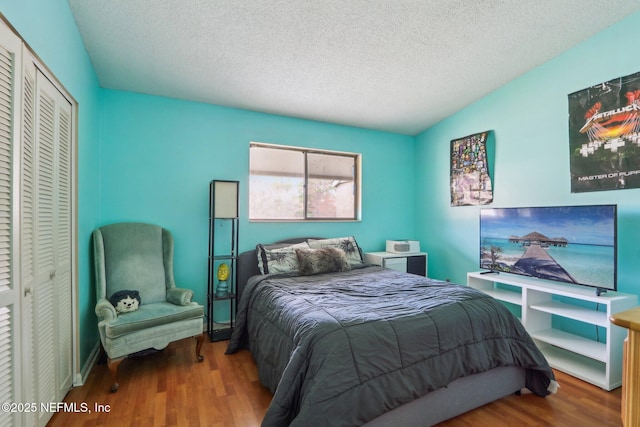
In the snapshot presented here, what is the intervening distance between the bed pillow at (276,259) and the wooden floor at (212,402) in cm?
93

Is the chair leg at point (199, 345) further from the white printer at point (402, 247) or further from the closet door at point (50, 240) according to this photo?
the white printer at point (402, 247)

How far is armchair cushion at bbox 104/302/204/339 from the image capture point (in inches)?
84.2

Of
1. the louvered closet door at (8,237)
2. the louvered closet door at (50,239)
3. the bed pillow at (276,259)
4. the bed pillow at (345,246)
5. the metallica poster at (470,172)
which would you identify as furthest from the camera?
the metallica poster at (470,172)

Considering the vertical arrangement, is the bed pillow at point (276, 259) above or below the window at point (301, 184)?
below

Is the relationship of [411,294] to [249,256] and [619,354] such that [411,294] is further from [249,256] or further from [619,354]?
[249,256]

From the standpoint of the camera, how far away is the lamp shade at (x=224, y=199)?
9.84ft

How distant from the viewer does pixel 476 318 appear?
6.43ft

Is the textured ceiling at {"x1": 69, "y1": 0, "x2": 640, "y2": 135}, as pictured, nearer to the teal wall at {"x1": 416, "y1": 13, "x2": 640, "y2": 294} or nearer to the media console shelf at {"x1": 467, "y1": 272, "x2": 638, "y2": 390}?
the teal wall at {"x1": 416, "y1": 13, "x2": 640, "y2": 294}

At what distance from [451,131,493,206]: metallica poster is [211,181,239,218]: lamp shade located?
2.84 metres

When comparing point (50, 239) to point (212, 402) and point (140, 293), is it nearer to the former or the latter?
point (140, 293)

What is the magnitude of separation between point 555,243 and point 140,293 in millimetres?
3796

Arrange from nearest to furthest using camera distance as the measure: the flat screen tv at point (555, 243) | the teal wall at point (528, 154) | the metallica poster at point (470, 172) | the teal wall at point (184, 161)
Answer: the flat screen tv at point (555, 243) < the teal wall at point (528, 154) < the teal wall at point (184, 161) < the metallica poster at point (470, 172)

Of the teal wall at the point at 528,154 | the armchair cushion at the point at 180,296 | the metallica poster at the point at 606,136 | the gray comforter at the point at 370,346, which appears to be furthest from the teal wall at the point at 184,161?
the metallica poster at the point at 606,136

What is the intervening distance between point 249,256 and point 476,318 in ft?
7.74
